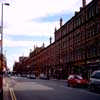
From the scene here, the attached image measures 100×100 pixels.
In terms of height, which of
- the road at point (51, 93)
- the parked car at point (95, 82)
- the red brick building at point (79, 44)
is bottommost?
the road at point (51, 93)

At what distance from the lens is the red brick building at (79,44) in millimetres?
46219

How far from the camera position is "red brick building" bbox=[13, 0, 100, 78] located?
46.2m

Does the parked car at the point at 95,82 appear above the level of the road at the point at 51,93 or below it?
above

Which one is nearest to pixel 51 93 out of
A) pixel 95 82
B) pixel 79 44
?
pixel 95 82

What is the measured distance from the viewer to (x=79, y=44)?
182ft

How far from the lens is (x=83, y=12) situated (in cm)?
5325

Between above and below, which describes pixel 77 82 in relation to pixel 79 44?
below

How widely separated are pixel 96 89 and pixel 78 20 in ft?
110

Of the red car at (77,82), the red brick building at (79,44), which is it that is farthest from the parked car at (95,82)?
the red brick building at (79,44)

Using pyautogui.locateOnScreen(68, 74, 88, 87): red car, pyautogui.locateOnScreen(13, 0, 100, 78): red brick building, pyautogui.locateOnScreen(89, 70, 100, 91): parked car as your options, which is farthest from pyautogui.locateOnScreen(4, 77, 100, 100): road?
pyautogui.locateOnScreen(13, 0, 100, 78): red brick building

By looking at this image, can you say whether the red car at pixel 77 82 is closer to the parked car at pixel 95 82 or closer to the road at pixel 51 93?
the road at pixel 51 93

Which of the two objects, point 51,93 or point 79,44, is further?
point 79,44

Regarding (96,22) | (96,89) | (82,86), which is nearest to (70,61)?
(96,22)

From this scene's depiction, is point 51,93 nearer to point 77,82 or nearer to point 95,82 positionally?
point 95,82
